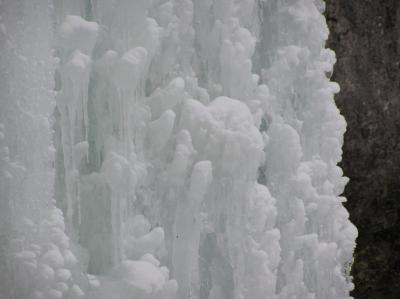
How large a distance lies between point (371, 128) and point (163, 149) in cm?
352

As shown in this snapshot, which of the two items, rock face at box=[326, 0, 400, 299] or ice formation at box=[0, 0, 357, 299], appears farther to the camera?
rock face at box=[326, 0, 400, 299]

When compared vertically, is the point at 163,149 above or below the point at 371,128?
below

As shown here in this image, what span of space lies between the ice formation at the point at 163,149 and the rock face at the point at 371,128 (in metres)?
2.36

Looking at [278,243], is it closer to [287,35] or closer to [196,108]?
[196,108]

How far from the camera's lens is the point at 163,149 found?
305 cm

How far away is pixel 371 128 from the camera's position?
242 inches

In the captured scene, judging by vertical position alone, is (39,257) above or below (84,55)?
below

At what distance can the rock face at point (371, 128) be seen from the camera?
6.02m

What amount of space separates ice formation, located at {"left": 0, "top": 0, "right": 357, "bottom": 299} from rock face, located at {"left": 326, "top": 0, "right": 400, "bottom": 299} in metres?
2.36

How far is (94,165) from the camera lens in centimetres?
295

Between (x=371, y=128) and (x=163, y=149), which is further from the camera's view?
(x=371, y=128)

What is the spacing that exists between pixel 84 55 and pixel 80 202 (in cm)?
61

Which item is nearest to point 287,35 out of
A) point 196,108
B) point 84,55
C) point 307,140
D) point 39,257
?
point 307,140

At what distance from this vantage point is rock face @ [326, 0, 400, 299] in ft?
19.7
